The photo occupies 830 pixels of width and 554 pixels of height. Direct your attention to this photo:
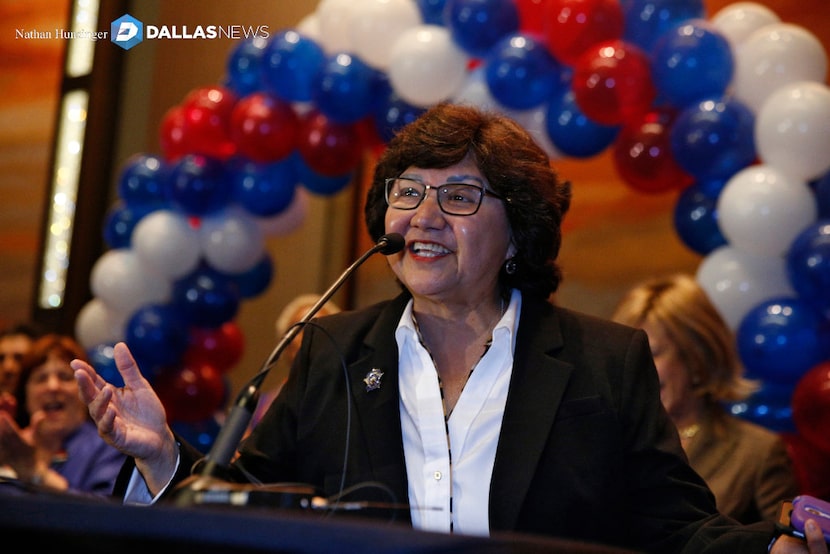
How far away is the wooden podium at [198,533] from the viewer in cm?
84

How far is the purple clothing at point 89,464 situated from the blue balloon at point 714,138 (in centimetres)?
214

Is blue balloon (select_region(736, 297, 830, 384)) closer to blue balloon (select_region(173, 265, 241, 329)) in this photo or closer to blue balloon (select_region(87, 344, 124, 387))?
blue balloon (select_region(173, 265, 241, 329))

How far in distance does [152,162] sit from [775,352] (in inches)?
98.9

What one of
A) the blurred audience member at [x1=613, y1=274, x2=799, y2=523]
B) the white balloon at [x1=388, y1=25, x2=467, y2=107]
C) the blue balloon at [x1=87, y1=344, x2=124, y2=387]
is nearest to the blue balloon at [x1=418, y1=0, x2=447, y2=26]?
the white balloon at [x1=388, y1=25, x2=467, y2=107]

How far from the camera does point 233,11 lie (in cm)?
485

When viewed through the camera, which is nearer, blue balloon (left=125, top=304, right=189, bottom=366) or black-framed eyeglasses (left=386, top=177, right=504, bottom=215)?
black-framed eyeglasses (left=386, top=177, right=504, bottom=215)

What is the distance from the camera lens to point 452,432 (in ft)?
5.93

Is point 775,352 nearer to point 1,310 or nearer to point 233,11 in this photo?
point 233,11

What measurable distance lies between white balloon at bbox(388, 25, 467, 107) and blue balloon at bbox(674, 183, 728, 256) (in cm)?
88

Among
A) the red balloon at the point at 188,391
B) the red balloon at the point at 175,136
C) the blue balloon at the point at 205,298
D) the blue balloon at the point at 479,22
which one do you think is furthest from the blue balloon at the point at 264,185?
the blue balloon at the point at 479,22

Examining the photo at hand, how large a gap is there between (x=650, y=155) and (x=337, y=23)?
4.07 feet

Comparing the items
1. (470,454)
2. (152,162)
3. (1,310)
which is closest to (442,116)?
(470,454)

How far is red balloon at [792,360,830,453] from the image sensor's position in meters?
2.87

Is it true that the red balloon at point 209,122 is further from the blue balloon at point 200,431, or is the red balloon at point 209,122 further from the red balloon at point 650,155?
the red balloon at point 650,155
